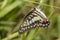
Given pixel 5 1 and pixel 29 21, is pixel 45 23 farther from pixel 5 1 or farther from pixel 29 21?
pixel 5 1

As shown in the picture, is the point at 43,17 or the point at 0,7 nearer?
the point at 43,17

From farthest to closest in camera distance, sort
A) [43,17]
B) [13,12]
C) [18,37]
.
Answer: [13,12] → [18,37] → [43,17]

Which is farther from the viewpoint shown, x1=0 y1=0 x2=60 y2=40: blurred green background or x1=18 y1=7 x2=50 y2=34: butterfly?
x1=0 y1=0 x2=60 y2=40: blurred green background

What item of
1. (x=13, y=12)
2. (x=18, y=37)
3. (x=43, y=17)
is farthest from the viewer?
(x=13, y=12)

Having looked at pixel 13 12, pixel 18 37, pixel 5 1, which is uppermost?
pixel 5 1

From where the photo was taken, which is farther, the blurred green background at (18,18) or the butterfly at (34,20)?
the blurred green background at (18,18)

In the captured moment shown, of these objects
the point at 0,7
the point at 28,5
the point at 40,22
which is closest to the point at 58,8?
the point at 28,5

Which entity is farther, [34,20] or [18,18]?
[18,18]

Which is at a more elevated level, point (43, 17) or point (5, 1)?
point (5, 1)
